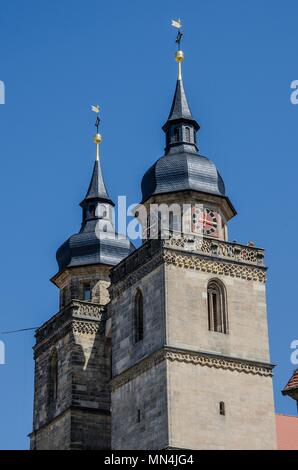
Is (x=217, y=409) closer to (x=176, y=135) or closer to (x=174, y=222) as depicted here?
(x=174, y=222)

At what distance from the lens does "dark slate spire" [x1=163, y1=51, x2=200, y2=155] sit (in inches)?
1640

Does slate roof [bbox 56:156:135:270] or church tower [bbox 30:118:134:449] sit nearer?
church tower [bbox 30:118:134:449]

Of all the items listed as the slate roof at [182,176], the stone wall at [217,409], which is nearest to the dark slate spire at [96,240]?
the slate roof at [182,176]

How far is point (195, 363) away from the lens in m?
36.5

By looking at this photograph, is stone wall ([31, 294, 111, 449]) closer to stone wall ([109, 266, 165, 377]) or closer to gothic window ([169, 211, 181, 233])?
stone wall ([109, 266, 165, 377])

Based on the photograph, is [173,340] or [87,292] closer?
[173,340]

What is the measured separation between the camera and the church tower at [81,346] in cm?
4169

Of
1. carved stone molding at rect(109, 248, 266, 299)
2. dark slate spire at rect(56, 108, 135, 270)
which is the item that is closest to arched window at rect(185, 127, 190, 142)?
carved stone molding at rect(109, 248, 266, 299)

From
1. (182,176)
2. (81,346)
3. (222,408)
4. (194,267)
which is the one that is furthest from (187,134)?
(222,408)

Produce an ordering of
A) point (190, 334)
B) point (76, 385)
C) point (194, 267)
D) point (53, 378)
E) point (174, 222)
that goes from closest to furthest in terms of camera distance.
→ point (190, 334)
point (194, 267)
point (174, 222)
point (76, 385)
point (53, 378)

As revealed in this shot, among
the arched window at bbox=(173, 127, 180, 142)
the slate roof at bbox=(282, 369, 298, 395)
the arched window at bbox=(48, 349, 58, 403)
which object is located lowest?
the slate roof at bbox=(282, 369, 298, 395)

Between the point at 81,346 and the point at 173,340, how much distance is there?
6839 mm

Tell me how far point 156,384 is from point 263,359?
359 cm
